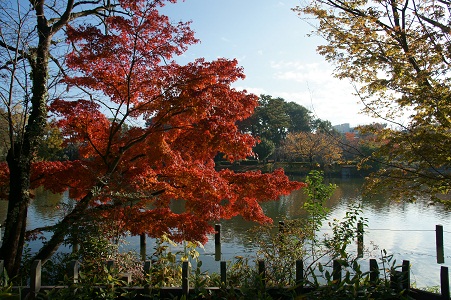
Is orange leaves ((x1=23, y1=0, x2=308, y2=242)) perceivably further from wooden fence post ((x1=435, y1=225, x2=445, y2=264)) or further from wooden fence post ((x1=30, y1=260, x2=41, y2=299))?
wooden fence post ((x1=435, y1=225, x2=445, y2=264))

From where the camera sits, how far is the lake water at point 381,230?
298 inches

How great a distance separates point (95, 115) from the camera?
5.37m

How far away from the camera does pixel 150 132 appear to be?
4.98m

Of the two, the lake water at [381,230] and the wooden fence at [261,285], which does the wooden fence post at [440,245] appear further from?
the wooden fence at [261,285]

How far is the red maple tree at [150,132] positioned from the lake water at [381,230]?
0.60 m

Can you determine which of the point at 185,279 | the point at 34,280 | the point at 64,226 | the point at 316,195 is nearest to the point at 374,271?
the point at 185,279

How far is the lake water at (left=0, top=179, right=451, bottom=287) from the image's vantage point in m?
7.57

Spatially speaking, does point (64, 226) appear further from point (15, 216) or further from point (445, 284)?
point (445, 284)

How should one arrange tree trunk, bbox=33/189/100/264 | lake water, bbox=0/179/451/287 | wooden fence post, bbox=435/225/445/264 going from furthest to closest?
wooden fence post, bbox=435/225/445/264, lake water, bbox=0/179/451/287, tree trunk, bbox=33/189/100/264

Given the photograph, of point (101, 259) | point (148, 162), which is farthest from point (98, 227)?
point (148, 162)

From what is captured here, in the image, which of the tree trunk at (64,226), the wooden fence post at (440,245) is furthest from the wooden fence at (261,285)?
the wooden fence post at (440,245)

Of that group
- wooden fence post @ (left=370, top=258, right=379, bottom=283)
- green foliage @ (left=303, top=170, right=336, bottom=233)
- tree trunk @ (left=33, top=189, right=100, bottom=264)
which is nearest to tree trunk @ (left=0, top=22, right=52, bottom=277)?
tree trunk @ (left=33, top=189, right=100, bottom=264)

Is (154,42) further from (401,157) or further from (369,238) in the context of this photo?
(369,238)

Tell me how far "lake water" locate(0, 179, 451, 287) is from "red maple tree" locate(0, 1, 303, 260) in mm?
599
